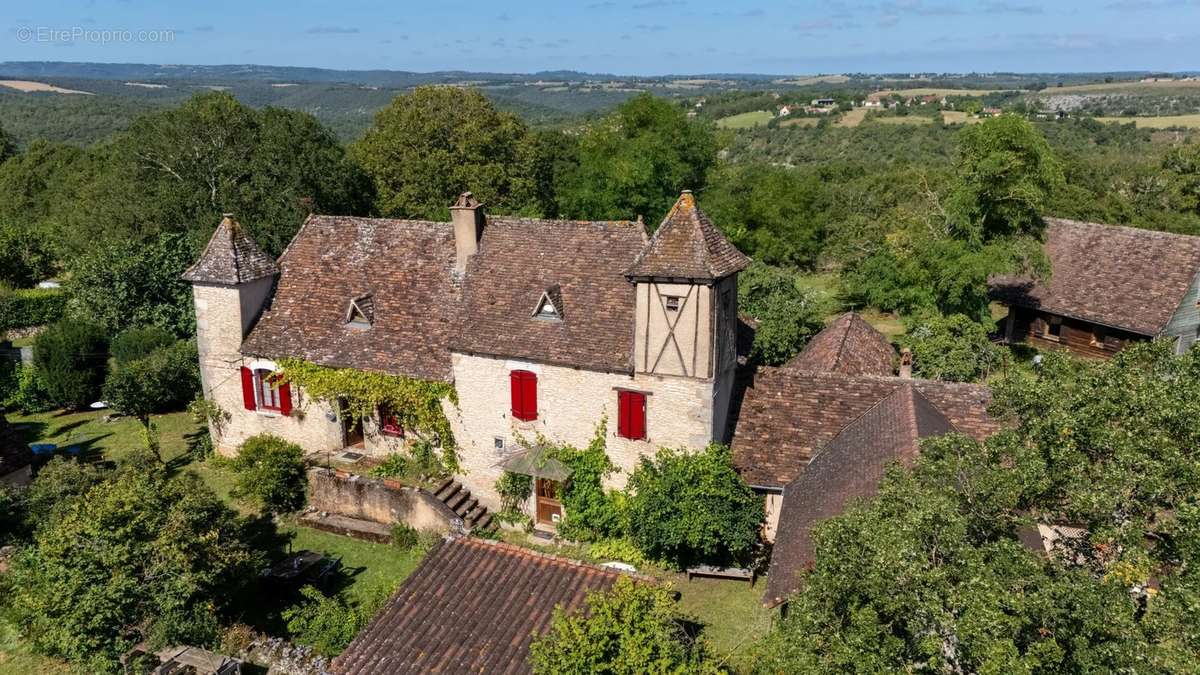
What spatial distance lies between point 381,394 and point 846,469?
46.7 ft

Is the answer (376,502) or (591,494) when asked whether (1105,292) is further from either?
(376,502)

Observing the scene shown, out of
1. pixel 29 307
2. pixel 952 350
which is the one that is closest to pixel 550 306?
pixel 952 350

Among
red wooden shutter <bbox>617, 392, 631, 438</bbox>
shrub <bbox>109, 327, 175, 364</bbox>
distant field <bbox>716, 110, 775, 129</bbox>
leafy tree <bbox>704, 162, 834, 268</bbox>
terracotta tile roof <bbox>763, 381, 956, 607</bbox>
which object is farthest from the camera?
distant field <bbox>716, 110, 775, 129</bbox>

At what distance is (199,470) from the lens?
1136 inches

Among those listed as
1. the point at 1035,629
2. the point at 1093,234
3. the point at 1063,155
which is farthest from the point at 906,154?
the point at 1035,629

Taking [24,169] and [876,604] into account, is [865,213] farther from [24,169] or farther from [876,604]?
[24,169]

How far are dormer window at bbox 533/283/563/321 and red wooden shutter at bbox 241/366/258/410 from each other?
1097 cm

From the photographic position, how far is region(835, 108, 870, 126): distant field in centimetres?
13962

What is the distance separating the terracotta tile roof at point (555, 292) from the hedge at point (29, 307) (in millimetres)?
32734

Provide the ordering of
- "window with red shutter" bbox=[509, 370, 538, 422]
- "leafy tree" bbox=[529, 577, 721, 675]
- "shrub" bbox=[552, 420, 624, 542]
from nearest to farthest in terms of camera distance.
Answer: "leafy tree" bbox=[529, 577, 721, 675]
"shrub" bbox=[552, 420, 624, 542]
"window with red shutter" bbox=[509, 370, 538, 422]

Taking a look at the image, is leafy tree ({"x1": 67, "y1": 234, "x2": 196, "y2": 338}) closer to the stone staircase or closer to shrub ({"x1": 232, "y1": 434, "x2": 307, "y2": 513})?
shrub ({"x1": 232, "y1": 434, "x2": 307, "y2": 513})

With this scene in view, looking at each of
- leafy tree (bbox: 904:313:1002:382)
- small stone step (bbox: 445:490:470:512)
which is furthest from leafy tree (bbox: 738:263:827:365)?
small stone step (bbox: 445:490:470:512)

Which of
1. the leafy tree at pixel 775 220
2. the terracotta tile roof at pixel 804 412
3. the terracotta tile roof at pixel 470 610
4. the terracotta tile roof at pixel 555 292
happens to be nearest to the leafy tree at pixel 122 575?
the terracotta tile roof at pixel 470 610

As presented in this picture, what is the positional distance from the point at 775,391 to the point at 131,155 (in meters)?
36.6
